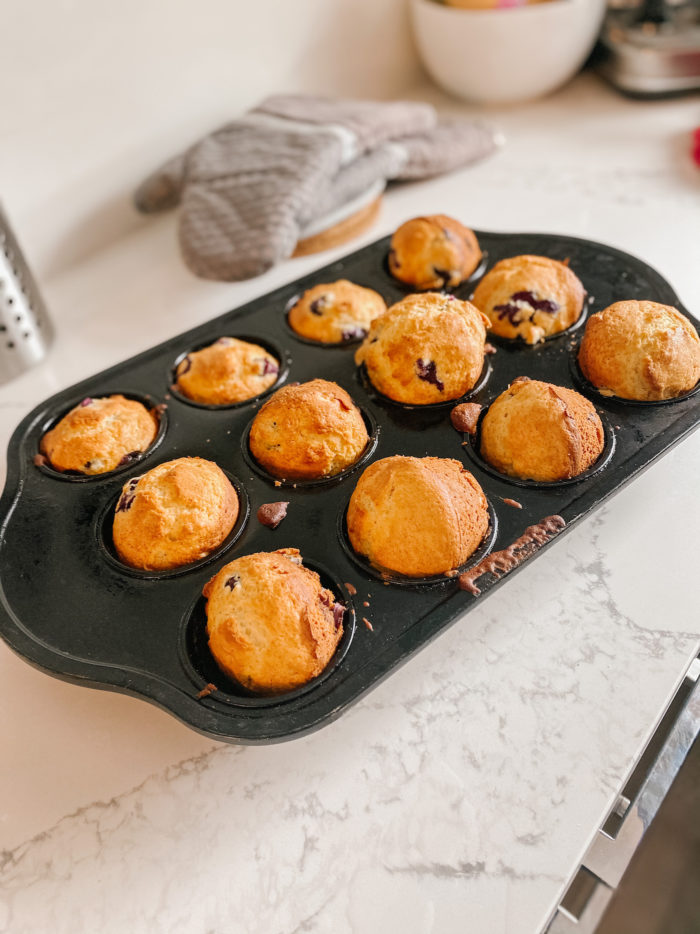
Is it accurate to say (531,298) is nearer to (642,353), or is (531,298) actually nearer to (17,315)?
(642,353)

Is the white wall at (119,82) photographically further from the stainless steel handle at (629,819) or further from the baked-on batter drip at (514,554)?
the stainless steel handle at (629,819)

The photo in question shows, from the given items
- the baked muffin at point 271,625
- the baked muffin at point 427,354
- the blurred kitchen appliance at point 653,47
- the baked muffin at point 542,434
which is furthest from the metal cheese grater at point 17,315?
the blurred kitchen appliance at point 653,47

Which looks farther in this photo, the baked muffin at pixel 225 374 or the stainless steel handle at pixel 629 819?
the baked muffin at pixel 225 374

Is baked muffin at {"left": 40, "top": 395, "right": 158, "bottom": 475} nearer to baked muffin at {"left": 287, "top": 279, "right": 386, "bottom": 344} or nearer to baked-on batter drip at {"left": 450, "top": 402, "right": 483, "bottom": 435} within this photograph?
baked muffin at {"left": 287, "top": 279, "right": 386, "bottom": 344}

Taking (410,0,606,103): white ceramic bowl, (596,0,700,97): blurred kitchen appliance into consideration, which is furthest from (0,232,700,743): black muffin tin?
(596,0,700,97): blurred kitchen appliance

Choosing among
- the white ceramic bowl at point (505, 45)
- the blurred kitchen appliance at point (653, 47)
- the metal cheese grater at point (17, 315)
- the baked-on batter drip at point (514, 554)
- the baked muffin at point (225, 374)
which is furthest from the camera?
the blurred kitchen appliance at point (653, 47)

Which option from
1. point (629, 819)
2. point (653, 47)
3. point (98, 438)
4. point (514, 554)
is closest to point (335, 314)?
point (98, 438)
